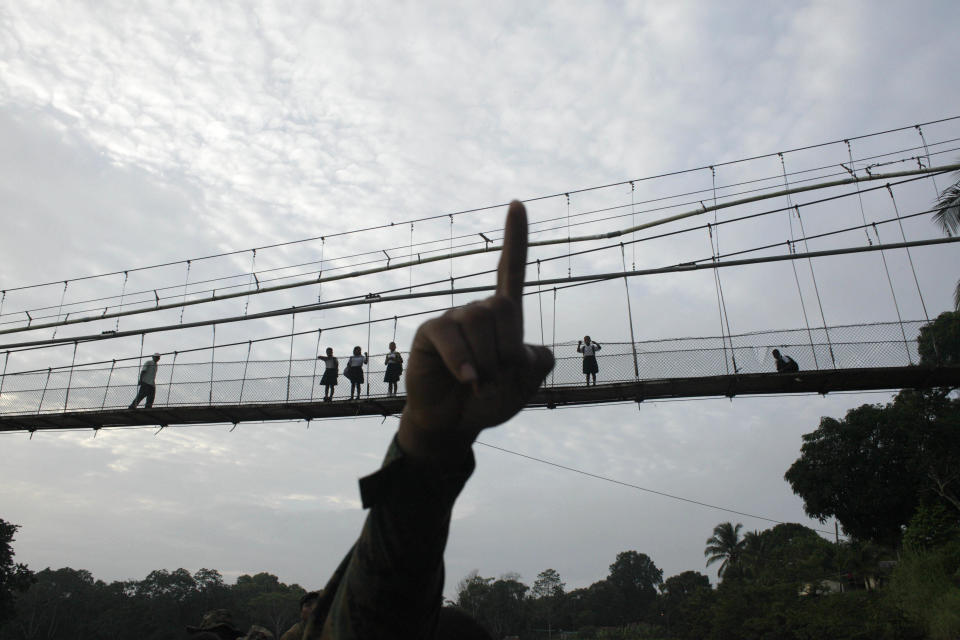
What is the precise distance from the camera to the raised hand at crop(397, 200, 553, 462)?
1.31 m

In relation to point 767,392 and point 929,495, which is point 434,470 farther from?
point 929,495

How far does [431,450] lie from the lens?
5.12ft

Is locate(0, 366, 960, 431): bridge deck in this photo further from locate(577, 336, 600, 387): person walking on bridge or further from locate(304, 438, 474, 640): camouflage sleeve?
locate(304, 438, 474, 640): camouflage sleeve

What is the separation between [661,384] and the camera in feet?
51.1

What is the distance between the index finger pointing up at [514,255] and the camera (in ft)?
5.11

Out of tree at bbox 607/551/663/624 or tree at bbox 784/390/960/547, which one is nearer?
tree at bbox 784/390/960/547

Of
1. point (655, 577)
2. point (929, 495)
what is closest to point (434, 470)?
point (929, 495)

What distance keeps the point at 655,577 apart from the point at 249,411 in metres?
96.0

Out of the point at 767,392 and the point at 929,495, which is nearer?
the point at 767,392

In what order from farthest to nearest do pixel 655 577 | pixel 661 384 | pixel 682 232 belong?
pixel 655 577 → pixel 682 232 → pixel 661 384

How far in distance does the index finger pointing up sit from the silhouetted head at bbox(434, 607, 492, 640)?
45.2 inches

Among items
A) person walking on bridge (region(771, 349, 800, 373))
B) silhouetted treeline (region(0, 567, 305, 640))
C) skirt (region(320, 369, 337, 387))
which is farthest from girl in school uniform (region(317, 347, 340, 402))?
silhouetted treeline (region(0, 567, 305, 640))

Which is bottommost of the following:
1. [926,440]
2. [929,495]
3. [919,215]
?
[929,495]

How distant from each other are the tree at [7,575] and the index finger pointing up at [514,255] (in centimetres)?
3452
